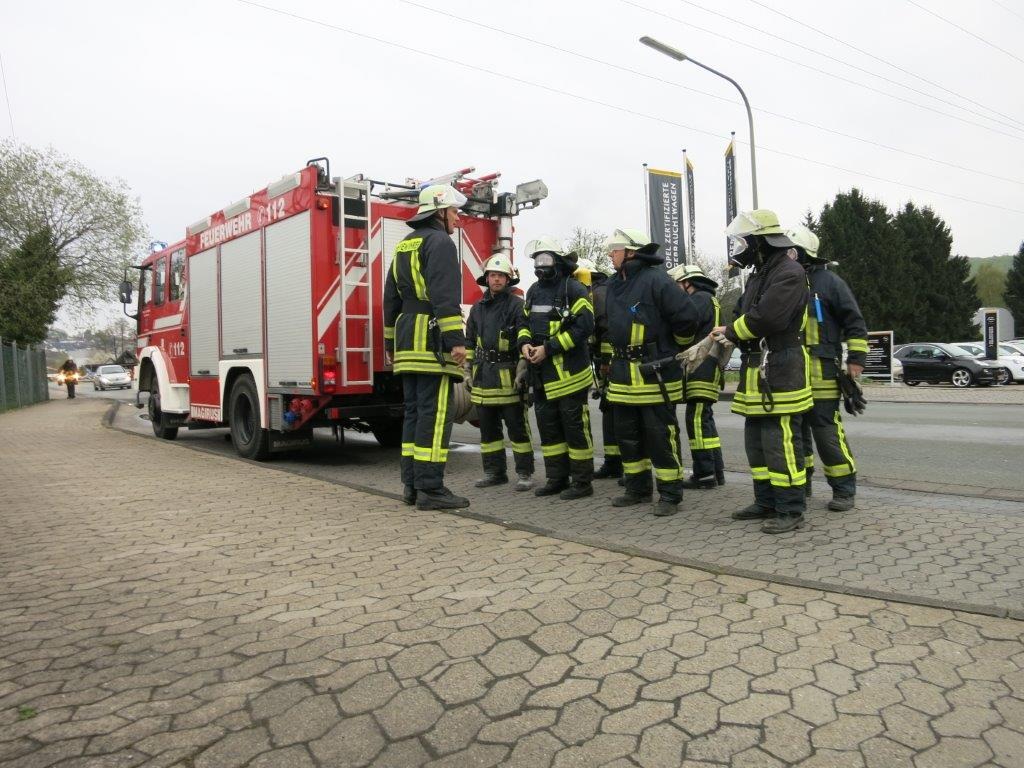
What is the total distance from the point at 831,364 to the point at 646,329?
1283 millimetres

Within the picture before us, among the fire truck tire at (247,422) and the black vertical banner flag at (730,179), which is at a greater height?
the black vertical banner flag at (730,179)

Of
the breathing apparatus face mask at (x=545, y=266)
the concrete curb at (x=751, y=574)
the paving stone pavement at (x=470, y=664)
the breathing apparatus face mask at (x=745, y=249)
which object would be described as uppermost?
the breathing apparatus face mask at (x=545, y=266)

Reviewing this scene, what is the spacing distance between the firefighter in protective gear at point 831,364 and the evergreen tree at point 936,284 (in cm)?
4364

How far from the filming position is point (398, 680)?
8.84 ft

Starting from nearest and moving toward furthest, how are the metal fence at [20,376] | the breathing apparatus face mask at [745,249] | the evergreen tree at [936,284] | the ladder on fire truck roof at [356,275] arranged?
1. the breathing apparatus face mask at [745,249]
2. the ladder on fire truck roof at [356,275]
3. the metal fence at [20,376]
4. the evergreen tree at [936,284]

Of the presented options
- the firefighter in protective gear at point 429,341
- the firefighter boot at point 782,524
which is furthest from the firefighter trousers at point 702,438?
the firefighter in protective gear at point 429,341

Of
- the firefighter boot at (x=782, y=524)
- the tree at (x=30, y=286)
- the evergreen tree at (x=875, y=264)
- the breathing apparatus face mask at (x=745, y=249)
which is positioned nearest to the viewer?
the firefighter boot at (x=782, y=524)

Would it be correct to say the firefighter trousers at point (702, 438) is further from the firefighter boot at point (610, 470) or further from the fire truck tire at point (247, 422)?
the fire truck tire at point (247, 422)

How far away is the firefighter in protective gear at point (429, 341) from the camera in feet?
18.1

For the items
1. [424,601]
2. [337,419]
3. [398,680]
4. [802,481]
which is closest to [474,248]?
[337,419]

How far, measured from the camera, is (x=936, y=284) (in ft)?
148

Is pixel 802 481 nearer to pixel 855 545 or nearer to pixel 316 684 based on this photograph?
pixel 855 545

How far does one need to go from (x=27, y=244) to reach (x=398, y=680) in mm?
32414

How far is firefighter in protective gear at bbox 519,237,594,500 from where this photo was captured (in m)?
5.96
